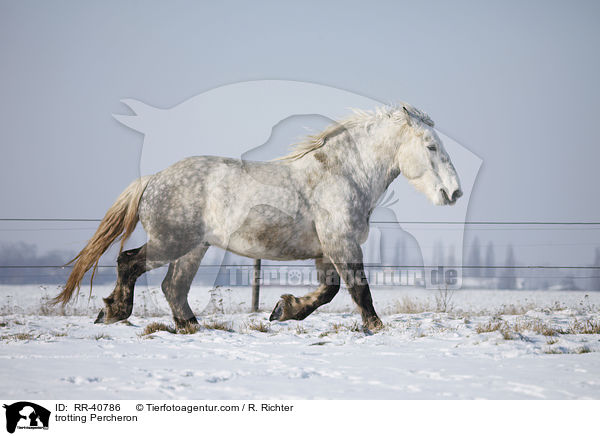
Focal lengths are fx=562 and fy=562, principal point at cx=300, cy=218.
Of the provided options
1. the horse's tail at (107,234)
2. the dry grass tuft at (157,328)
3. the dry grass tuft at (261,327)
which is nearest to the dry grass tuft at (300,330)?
the dry grass tuft at (261,327)

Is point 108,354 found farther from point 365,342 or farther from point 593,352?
point 593,352

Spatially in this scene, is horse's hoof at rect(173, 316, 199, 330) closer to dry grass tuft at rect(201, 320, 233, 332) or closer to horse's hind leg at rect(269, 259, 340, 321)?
dry grass tuft at rect(201, 320, 233, 332)

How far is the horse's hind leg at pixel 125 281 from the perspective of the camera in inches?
214

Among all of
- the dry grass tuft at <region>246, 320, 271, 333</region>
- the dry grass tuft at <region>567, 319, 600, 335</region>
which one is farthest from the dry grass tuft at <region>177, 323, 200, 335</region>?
the dry grass tuft at <region>567, 319, 600, 335</region>

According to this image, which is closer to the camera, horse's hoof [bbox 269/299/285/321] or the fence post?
horse's hoof [bbox 269/299/285/321]

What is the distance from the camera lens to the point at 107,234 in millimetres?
5762

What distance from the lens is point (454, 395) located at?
3.15 m

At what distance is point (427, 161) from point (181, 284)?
2747 millimetres

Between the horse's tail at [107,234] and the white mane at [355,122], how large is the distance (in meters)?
1.57

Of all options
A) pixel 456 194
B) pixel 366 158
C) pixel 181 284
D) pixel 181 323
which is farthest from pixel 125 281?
pixel 456 194

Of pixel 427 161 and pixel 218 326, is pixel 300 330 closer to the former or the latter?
pixel 218 326

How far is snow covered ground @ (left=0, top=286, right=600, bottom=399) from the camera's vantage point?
3.25 metres

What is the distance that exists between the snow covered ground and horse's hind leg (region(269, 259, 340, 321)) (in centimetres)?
13
